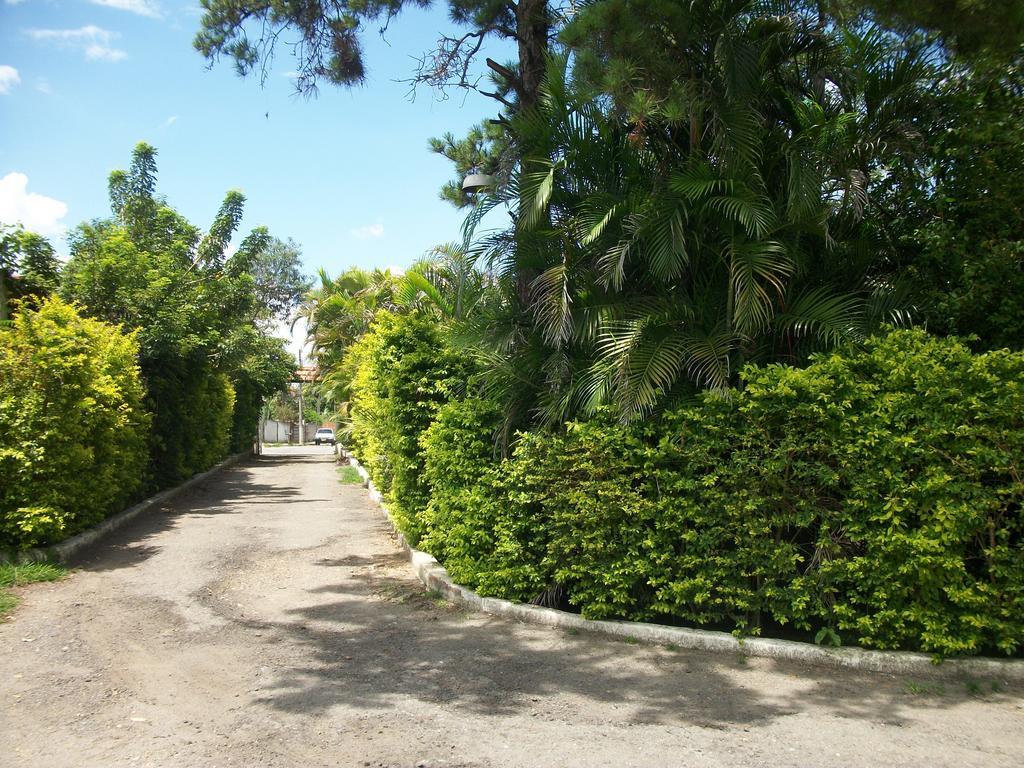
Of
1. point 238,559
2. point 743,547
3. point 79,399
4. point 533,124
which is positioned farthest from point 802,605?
point 79,399

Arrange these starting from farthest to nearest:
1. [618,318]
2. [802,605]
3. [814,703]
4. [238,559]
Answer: [238,559]
[618,318]
[802,605]
[814,703]

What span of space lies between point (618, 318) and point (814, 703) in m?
3.43

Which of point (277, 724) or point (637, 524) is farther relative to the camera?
point (637, 524)

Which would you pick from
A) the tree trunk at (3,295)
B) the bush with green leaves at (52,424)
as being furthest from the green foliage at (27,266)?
the bush with green leaves at (52,424)

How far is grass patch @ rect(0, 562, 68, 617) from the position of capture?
313 inches

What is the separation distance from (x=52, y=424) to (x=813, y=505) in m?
8.00

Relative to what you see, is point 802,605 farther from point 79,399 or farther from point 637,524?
point 79,399

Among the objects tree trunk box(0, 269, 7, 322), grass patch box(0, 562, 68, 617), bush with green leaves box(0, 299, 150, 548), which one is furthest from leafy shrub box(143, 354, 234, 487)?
grass patch box(0, 562, 68, 617)

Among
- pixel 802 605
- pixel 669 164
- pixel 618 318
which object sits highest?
pixel 669 164

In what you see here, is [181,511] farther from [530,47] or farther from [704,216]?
[704,216]

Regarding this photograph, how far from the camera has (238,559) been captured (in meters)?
10.0

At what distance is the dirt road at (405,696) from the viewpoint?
13.9ft

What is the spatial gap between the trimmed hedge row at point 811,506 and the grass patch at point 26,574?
16.3 feet

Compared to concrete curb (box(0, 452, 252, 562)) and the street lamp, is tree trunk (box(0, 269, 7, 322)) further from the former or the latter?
the street lamp
